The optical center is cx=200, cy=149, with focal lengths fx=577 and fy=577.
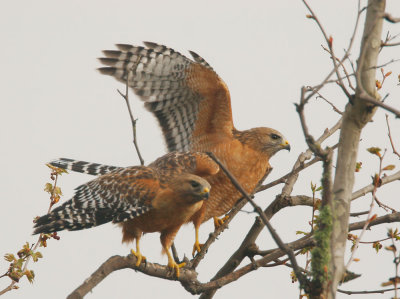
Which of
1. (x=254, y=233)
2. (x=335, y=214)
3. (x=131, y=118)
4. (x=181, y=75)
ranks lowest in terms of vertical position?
(x=335, y=214)

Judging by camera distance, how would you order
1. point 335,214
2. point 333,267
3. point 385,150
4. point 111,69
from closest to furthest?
point 333,267
point 335,214
point 385,150
point 111,69

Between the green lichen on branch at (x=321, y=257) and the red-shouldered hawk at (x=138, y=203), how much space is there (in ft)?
5.32

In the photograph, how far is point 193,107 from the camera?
23.9 ft

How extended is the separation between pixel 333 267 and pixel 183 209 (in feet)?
7.50

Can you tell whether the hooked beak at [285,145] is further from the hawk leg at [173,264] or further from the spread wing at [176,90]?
the hawk leg at [173,264]

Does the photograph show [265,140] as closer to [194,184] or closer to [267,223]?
[194,184]

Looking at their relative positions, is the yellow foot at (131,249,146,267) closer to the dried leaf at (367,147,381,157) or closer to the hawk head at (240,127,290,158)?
the dried leaf at (367,147,381,157)

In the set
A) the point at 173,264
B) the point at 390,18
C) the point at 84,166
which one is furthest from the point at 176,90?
the point at 390,18

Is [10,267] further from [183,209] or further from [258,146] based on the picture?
[258,146]

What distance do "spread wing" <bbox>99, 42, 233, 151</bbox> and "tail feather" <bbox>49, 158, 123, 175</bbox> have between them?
1.15 m

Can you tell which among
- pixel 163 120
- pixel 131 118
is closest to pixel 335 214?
pixel 131 118

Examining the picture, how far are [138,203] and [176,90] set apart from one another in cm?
A: 234

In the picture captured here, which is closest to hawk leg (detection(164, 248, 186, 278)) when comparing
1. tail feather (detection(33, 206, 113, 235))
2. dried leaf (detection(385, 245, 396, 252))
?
tail feather (detection(33, 206, 113, 235))

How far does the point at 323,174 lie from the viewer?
11.3 ft
